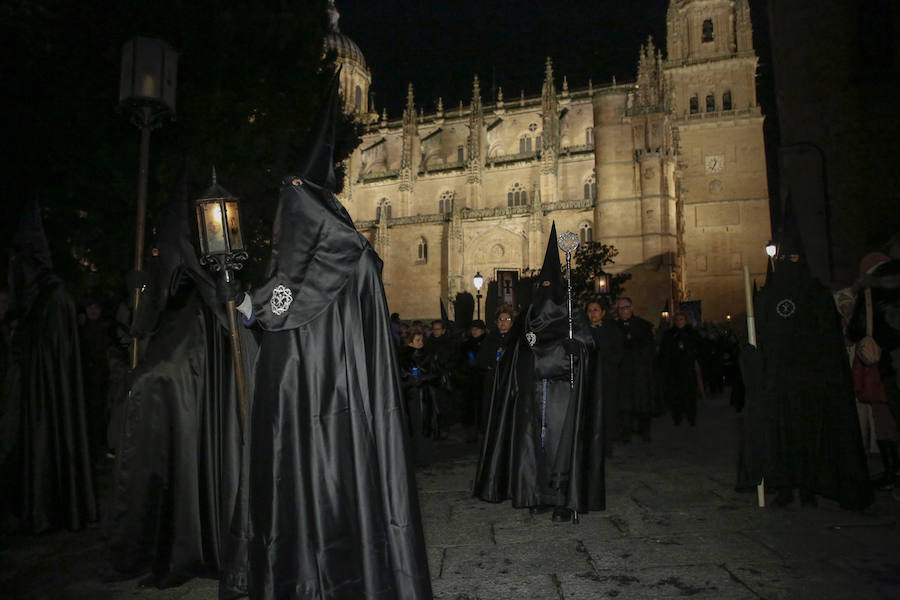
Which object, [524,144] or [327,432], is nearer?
[327,432]

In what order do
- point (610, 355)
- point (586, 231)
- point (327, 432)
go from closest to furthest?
point (327, 432), point (610, 355), point (586, 231)

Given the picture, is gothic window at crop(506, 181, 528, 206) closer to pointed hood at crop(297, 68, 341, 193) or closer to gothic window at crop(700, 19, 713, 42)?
gothic window at crop(700, 19, 713, 42)

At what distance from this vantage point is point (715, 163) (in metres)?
38.5

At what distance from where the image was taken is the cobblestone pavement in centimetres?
312

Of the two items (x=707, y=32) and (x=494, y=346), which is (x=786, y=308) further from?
(x=707, y=32)

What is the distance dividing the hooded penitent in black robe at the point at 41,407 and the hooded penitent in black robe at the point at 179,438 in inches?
52.9

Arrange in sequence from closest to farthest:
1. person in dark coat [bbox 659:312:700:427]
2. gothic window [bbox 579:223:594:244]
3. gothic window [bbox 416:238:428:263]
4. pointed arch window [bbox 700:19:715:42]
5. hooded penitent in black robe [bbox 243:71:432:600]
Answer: hooded penitent in black robe [bbox 243:71:432:600]
person in dark coat [bbox 659:312:700:427]
gothic window [bbox 579:223:594:244]
pointed arch window [bbox 700:19:715:42]
gothic window [bbox 416:238:428:263]

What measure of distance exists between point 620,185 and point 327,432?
36358mm

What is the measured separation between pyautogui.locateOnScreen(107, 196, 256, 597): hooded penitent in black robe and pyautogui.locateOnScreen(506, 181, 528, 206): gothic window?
135 ft

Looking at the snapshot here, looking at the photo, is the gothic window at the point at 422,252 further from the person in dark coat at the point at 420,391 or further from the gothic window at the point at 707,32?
the person in dark coat at the point at 420,391

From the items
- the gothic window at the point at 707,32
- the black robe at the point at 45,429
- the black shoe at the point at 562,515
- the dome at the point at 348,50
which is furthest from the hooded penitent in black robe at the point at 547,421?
the dome at the point at 348,50

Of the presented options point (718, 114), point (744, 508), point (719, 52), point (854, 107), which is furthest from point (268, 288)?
point (719, 52)

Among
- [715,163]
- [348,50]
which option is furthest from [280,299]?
[348,50]

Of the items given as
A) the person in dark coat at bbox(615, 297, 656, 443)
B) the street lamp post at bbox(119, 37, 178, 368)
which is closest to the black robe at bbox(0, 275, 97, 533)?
the street lamp post at bbox(119, 37, 178, 368)
